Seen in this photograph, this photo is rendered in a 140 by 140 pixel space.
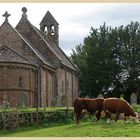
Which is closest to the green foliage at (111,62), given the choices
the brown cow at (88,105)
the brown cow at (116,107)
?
the brown cow at (88,105)

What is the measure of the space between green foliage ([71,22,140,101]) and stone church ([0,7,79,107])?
14.5 feet

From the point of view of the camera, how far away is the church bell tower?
61.4m

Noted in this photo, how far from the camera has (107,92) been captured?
2685 inches

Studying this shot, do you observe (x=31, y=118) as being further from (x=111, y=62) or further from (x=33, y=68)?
(x=111, y=62)

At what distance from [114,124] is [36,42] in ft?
104

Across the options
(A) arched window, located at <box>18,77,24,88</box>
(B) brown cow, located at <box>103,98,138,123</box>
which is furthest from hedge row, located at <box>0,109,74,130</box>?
(A) arched window, located at <box>18,77,24,88</box>

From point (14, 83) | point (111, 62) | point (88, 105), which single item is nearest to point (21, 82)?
point (14, 83)

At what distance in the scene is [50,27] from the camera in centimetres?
6256

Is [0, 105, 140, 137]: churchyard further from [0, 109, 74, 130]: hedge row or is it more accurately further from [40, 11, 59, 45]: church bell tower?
[40, 11, 59, 45]: church bell tower

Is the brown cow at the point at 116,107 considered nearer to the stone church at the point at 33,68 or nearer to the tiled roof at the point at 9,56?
the stone church at the point at 33,68

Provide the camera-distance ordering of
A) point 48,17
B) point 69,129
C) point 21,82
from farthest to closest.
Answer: point 48,17 < point 21,82 < point 69,129

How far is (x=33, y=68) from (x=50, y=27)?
1734 cm

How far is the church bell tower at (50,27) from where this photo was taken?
6141cm

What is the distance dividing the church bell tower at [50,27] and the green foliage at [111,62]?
7.65 metres
